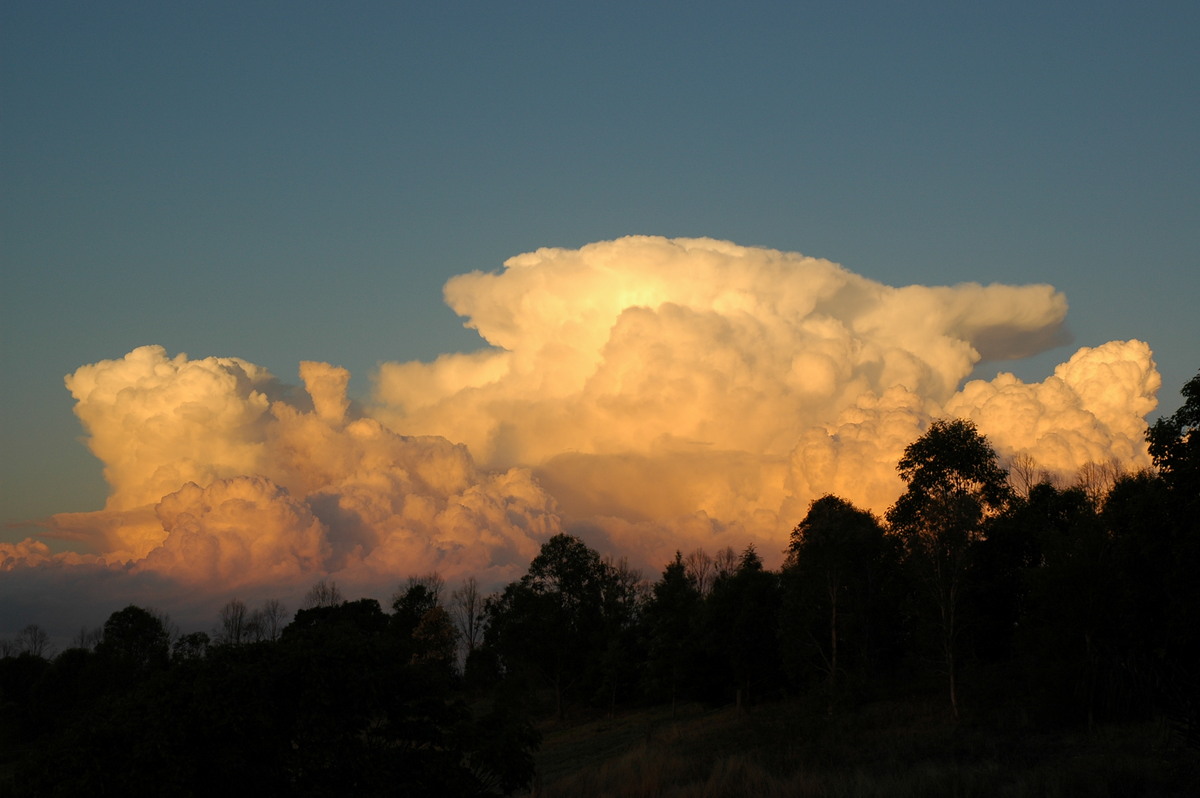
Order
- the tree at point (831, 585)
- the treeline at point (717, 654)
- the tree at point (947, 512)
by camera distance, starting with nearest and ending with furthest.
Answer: the treeline at point (717, 654)
the tree at point (947, 512)
the tree at point (831, 585)

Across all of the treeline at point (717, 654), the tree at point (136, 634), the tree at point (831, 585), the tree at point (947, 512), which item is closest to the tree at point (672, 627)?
the treeline at point (717, 654)

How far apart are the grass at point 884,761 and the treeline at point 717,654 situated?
2126 millimetres

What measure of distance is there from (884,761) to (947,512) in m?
15.6

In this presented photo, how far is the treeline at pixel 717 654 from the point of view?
54.7ft

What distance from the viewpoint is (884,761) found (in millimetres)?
34531

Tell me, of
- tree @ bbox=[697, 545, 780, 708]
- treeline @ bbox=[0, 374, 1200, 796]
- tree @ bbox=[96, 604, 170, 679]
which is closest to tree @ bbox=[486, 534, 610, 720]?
treeline @ bbox=[0, 374, 1200, 796]

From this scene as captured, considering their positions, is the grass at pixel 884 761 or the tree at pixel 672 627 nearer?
the grass at pixel 884 761

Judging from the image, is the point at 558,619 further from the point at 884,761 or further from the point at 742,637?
the point at 884,761

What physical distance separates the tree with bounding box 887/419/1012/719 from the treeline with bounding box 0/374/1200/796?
15cm

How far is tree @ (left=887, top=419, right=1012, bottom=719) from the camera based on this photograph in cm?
4553

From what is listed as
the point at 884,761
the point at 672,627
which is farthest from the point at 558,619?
the point at 884,761

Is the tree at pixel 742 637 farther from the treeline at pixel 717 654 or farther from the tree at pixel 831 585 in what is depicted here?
the tree at pixel 831 585

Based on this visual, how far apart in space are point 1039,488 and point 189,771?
2115 inches

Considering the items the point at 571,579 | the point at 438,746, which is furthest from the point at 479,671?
the point at 438,746
